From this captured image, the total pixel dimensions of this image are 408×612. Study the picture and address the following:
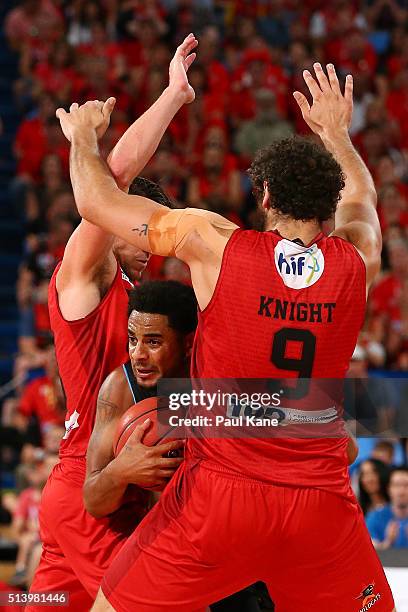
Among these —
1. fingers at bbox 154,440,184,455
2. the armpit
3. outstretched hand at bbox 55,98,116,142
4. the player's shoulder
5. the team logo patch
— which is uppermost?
outstretched hand at bbox 55,98,116,142

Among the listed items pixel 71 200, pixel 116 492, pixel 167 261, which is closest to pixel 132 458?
pixel 116 492

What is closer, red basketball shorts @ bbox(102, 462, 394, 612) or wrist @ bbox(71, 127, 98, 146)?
red basketball shorts @ bbox(102, 462, 394, 612)

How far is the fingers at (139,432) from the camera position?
136 inches

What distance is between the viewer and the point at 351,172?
12.3 feet

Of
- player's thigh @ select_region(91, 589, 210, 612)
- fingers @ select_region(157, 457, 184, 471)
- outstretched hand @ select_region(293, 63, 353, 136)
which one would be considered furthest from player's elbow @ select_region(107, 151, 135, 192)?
player's thigh @ select_region(91, 589, 210, 612)

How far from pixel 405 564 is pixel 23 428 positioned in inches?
173

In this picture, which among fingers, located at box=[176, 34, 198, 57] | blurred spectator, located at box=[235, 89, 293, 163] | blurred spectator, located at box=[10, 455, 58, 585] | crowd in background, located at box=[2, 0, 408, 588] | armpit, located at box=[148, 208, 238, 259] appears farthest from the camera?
blurred spectator, located at box=[235, 89, 293, 163]

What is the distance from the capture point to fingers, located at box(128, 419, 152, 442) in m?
3.46

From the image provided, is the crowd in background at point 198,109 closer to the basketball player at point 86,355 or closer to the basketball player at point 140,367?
the basketball player at point 86,355

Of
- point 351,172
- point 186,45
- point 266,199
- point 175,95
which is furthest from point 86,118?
point 351,172

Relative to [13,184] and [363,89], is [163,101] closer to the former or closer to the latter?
[13,184]

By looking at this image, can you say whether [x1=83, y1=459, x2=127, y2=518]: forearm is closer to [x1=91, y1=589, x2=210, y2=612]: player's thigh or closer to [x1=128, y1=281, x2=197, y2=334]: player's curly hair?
[x1=91, y1=589, x2=210, y2=612]: player's thigh

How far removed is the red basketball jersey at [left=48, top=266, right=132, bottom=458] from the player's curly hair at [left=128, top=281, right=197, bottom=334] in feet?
0.55

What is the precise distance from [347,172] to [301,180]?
0.51m
